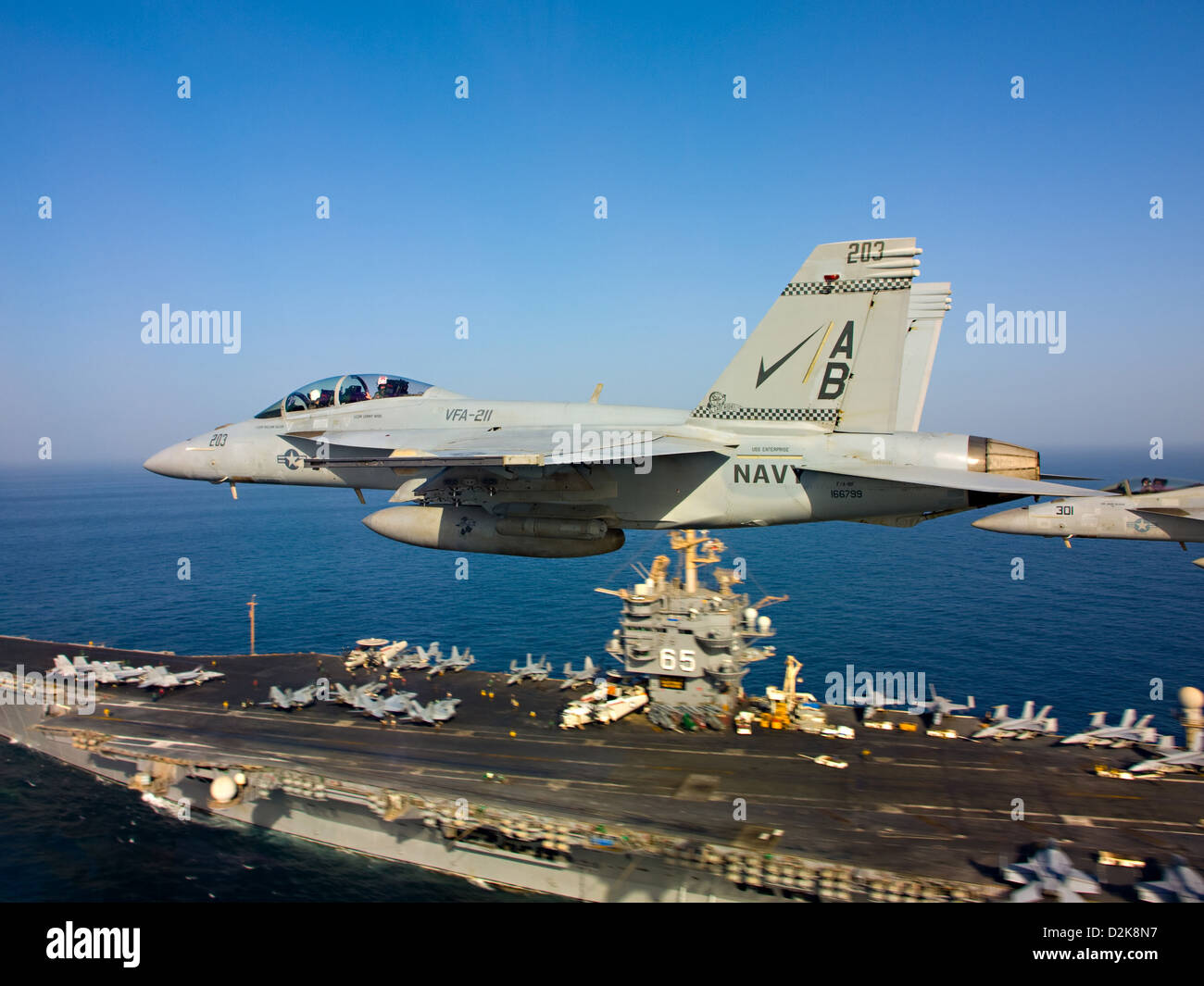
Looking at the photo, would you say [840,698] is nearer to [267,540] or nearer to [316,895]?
[316,895]

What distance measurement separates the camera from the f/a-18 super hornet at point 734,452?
13227mm

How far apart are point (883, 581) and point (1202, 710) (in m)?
32.4

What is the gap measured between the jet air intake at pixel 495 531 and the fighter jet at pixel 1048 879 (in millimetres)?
10477

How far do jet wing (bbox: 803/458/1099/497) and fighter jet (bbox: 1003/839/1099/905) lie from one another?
7.58 m

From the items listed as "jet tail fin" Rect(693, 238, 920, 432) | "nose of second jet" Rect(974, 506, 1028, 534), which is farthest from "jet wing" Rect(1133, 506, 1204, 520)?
"jet tail fin" Rect(693, 238, 920, 432)

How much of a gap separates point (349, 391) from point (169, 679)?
19694mm

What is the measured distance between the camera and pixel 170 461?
18.3 metres

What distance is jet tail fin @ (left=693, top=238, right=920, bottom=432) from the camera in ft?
44.6

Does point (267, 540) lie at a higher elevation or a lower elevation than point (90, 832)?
higher
